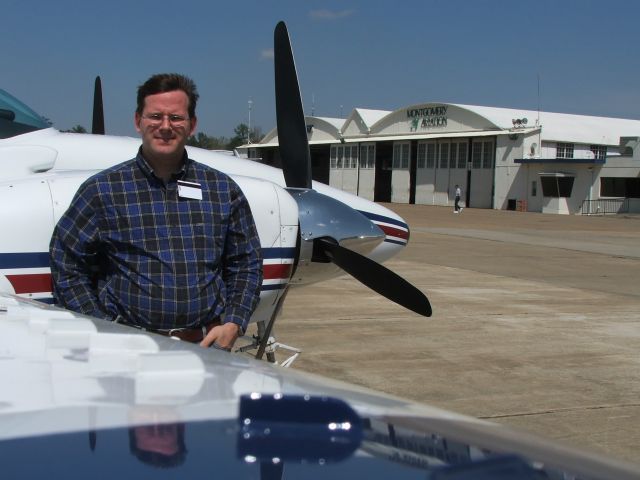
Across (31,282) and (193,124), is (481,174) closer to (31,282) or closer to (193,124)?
(31,282)

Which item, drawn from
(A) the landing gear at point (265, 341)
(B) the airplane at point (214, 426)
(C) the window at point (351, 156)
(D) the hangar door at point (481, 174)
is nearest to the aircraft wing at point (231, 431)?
(B) the airplane at point (214, 426)

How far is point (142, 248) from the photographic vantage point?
307cm

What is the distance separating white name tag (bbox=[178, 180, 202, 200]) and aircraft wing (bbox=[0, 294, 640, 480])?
128 centimetres

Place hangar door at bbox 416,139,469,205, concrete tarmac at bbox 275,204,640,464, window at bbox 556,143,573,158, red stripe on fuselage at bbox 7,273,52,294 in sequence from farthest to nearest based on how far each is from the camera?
1. hangar door at bbox 416,139,469,205
2. window at bbox 556,143,573,158
3. concrete tarmac at bbox 275,204,640,464
4. red stripe on fuselage at bbox 7,273,52,294

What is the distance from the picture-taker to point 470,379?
6.97 m

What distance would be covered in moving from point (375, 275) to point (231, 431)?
3.78m

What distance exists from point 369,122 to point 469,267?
43036 millimetres

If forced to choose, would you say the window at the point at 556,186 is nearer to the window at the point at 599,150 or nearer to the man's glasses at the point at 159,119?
the window at the point at 599,150

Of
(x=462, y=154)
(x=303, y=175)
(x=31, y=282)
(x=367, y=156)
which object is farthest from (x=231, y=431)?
(x=367, y=156)

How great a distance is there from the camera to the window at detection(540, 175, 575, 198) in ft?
143

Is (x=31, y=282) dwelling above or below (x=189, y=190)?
below

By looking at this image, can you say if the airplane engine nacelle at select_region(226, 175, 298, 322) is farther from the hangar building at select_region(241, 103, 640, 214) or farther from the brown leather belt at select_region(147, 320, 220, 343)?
the hangar building at select_region(241, 103, 640, 214)

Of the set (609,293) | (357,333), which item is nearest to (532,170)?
(609,293)

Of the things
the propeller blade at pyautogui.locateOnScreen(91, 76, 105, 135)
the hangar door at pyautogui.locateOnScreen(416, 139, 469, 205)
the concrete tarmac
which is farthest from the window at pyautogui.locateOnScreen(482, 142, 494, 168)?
the propeller blade at pyautogui.locateOnScreen(91, 76, 105, 135)
